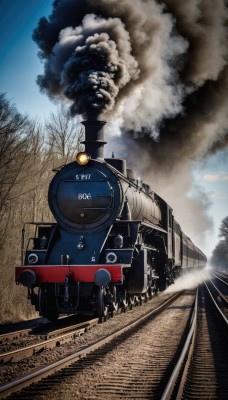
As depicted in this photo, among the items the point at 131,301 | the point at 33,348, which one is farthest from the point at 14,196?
the point at 33,348

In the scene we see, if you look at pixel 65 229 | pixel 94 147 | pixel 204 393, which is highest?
pixel 94 147

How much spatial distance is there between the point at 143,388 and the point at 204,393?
0.61 meters

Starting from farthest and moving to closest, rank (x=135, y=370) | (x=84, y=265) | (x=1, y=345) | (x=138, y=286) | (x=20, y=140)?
(x=20, y=140) → (x=138, y=286) → (x=84, y=265) → (x=1, y=345) → (x=135, y=370)

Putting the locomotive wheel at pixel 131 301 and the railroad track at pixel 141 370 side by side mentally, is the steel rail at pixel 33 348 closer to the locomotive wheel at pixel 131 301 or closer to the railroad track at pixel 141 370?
the railroad track at pixel 141 370

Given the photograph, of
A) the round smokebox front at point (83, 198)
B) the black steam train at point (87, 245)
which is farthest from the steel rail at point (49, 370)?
the round smokebox front at point (83, 198)

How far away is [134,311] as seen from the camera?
1121 centimetres

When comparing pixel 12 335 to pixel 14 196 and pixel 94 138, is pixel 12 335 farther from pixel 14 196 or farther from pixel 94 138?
pixel 14 196

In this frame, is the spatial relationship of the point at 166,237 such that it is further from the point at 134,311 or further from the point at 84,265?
the point at 84,265

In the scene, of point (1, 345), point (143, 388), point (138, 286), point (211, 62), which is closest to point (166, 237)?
point (138, 286)

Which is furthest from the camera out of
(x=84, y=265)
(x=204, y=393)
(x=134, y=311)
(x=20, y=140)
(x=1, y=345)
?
(x=20, y=140)

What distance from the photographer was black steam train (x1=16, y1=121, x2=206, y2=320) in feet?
28.3

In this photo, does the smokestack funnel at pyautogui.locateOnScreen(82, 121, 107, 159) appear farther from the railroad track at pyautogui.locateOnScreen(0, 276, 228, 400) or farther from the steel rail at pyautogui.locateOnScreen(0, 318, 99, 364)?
the railroad track at pyautogui.locateOnScreen(0, 276, 228, 400)

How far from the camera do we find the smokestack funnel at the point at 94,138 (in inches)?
372

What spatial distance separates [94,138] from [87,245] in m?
2.28
